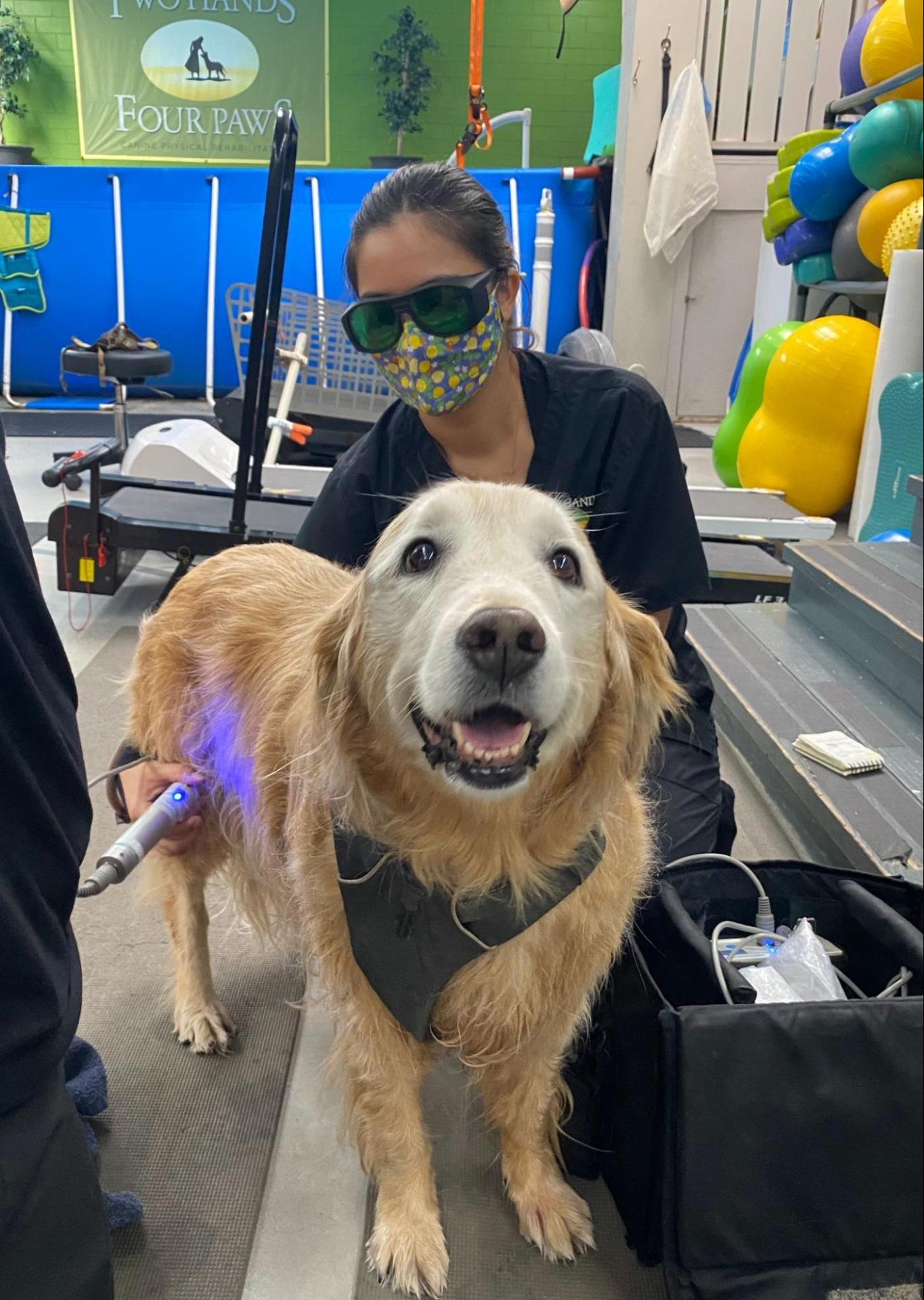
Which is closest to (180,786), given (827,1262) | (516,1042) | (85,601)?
(516,1042)

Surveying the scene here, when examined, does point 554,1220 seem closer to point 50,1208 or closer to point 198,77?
point 50,1208

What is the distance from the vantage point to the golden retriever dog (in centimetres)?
113

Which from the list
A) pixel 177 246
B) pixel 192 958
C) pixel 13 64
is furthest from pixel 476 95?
pixel 13 64

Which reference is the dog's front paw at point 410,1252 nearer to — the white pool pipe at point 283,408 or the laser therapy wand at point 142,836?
the laser therapy wand at point 142,836

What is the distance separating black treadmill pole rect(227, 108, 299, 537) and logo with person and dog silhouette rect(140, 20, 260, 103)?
299 inches

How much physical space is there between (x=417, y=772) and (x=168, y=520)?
8.31ft

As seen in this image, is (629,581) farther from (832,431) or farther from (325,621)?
(832,431)

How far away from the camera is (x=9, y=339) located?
8.06 m

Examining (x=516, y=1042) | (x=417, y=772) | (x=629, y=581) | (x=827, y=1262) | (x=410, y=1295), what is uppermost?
(x=629, y=581)

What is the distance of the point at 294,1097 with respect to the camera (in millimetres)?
1673

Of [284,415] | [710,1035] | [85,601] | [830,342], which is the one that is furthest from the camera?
[284,415]

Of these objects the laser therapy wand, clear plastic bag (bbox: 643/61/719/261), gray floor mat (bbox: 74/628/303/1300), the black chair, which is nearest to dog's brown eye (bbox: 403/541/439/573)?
the laser therapy wand

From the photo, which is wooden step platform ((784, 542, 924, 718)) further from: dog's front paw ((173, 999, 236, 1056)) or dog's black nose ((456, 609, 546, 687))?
dog's front paw ((173, 999, 236, 1056))

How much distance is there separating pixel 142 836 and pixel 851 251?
4212 mm
